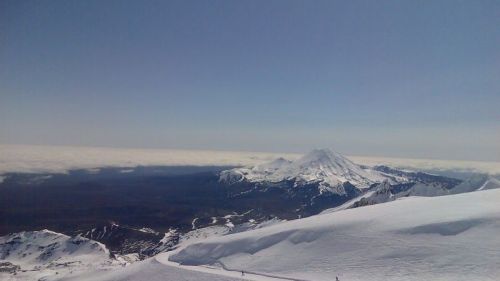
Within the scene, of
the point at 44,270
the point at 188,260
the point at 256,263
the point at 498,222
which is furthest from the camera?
the point at 44,270

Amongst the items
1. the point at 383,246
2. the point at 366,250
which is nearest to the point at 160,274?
the point at 366,250

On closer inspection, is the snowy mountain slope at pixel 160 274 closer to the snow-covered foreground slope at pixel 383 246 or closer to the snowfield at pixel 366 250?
the snowfield at pixel 366 250

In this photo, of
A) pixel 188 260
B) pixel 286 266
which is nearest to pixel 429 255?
pixel 286 266

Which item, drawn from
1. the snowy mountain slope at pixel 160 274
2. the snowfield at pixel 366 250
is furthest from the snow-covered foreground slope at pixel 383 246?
the snowy mountain slope at pixel 160 274

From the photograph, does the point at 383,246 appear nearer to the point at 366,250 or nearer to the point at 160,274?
the point at 366,250

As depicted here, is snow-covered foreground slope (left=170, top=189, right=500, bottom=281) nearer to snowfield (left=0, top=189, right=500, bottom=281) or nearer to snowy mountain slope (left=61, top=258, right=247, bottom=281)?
snowfield (left=0, top=189, right=500, bottom=281)

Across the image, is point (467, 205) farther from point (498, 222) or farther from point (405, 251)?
point (405, 251)

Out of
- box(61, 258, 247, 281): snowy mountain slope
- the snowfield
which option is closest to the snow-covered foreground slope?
the snowfield

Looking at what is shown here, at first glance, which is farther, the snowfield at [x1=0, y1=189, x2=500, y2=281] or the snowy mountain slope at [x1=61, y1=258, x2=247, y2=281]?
the snowy mountain slope at [x1=61, y1=258, x2=247, y2=281]
